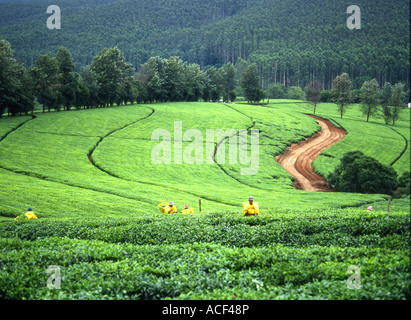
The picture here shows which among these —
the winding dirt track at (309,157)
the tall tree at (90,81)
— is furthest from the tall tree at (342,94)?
the tall tree at (90,81)

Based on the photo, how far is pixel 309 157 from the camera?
8369cm

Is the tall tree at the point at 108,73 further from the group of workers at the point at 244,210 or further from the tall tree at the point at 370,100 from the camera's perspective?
the group of workers at the point at 244,210

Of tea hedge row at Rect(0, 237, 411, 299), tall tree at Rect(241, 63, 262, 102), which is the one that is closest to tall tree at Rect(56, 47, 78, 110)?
tall tree at Rect(241, 63, 262, 102)

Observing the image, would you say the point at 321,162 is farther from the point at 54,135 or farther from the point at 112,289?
the point at 112,289

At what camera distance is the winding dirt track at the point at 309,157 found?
2653 inches

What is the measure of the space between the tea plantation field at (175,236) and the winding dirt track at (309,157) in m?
7.74

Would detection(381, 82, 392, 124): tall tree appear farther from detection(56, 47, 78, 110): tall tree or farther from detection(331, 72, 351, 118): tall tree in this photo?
detection(56, 47, 78, 110): tall tree

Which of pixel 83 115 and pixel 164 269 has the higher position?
pixel 83 115

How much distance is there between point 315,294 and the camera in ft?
39.6

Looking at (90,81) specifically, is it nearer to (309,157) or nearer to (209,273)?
(309,157)

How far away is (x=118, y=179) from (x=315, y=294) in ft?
150

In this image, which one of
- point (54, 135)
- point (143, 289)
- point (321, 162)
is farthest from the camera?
point (321, 162)
